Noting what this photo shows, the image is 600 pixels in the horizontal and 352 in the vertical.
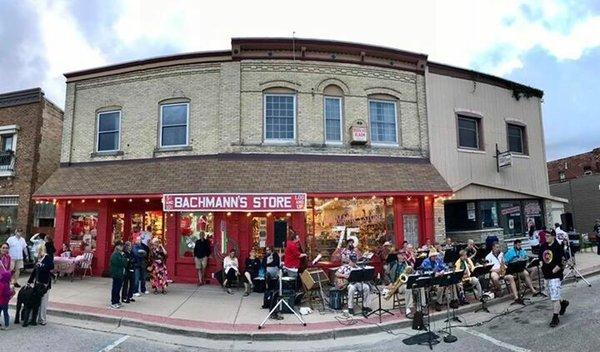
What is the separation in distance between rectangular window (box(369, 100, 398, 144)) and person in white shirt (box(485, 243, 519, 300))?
578cm

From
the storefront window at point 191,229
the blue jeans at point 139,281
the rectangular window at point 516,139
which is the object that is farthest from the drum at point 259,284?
the rectangular window at point 516,139

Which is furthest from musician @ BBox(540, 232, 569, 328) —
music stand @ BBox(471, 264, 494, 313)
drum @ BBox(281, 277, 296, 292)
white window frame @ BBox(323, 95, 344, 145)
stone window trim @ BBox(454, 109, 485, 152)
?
stone window trim @ BBox(454, 109, 485, 152)

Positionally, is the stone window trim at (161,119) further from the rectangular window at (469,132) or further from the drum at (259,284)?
the rectangular window at (469,132)

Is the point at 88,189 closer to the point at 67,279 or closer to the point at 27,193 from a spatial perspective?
the point at 67,279

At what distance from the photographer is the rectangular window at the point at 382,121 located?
15.7m

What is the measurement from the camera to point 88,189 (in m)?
14.5

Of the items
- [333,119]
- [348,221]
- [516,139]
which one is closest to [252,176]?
[348,221]

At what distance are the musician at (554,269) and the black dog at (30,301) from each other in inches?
445

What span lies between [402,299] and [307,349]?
12.7 ft

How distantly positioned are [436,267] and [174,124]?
34.8ft

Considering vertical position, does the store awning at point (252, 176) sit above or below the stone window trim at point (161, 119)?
below

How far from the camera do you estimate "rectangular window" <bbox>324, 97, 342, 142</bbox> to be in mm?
15195

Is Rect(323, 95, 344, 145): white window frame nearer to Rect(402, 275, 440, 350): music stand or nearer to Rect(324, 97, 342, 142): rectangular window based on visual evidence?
Rect(324, 97, 342, 142): rectangular window

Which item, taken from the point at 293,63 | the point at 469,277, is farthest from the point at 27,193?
the point at 469,277
